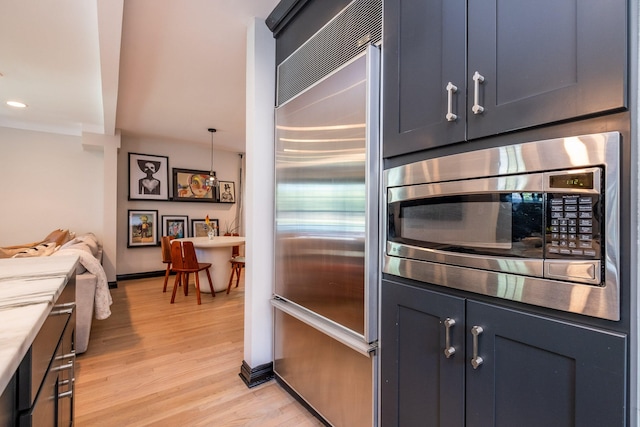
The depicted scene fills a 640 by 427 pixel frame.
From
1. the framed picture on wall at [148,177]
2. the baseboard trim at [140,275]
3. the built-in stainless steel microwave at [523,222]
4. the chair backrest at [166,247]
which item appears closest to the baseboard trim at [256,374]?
the built-in stainless steel microwave at [523,222]

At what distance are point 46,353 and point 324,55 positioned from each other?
1.69 m

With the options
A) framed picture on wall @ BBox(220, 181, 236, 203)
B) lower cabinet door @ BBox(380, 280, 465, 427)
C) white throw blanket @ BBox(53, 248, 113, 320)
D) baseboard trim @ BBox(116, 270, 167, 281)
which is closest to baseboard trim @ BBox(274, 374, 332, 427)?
lower cabinet door @ BBox(380, 280, 465, 427)

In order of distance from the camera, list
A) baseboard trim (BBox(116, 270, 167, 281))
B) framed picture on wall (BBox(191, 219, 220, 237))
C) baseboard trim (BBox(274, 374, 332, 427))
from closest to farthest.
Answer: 1. baseboard trim (BBox(274, 374, 332, 427))
2. baseboard trim (BBox(116, 270, 167, 281))
3. framed picture on wall (BBox(191, 219, 220, 237))

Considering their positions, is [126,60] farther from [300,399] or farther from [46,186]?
[46,186]

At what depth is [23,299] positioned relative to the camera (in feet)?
2.73

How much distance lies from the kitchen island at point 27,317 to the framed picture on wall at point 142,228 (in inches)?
172

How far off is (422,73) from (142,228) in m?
5.61

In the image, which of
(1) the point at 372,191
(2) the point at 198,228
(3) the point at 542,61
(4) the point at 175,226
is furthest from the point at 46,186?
(3) the point at 542,61

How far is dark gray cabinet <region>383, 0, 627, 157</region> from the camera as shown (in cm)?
72

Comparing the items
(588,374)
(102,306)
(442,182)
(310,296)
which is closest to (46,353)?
(310,296)

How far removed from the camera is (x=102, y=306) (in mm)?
2699

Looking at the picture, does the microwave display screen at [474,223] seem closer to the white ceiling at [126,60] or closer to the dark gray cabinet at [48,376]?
the dark gray cabinet at [48,376]

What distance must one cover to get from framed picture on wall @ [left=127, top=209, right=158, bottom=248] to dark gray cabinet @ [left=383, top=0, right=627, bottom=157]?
536cm

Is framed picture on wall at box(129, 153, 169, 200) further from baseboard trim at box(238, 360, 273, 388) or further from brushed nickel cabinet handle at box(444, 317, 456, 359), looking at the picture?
brushed nickel cabinet handle at box(444, 317, 456, 359)
